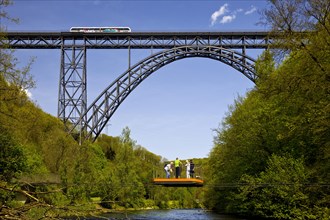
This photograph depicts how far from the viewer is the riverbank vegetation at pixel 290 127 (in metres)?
12.2

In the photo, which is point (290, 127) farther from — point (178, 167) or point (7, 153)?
point (7, 153)

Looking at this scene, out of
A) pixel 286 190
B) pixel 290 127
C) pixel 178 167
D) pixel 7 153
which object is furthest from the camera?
pixel 178 167

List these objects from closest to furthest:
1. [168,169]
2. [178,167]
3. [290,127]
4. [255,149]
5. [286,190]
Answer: [290,127] → [286,190] → [178,167] → [168,169] → [255,149]

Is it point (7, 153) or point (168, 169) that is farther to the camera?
point (168, 169)

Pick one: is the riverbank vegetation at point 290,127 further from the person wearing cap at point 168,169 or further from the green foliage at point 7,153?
the green foliage at point 7,153

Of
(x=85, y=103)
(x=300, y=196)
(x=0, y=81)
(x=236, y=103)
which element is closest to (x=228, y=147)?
(x=236, y=103)

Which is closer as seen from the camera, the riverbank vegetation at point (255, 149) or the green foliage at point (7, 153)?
the riverbank vegetation at point (255, 149)

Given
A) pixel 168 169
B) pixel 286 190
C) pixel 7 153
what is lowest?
pixel 286 190

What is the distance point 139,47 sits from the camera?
113ft

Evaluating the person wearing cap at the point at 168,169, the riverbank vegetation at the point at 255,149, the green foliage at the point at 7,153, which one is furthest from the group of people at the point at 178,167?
the green foliage at the point at 7,153

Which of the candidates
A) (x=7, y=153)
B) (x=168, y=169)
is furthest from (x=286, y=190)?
(x=7, y=153)

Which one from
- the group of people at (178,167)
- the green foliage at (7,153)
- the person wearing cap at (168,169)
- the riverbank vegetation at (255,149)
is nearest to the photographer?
the riverbank vegetation at (255,149)

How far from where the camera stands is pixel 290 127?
47.4 ft

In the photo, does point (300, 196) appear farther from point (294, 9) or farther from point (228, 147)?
point (228, 147)
